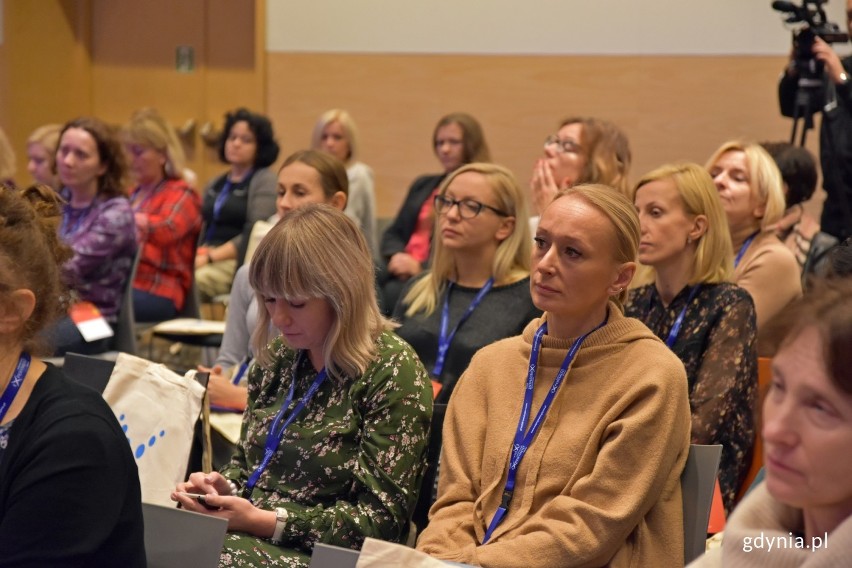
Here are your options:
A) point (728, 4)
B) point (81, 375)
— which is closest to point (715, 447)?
point (81, 375)

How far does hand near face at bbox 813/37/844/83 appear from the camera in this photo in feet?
13.3

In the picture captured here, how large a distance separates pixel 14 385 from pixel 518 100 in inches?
216

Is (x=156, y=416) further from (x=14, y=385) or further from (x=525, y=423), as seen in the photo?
(x=525, y=423)

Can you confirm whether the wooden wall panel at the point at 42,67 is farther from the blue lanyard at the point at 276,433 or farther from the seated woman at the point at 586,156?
the blue lanyard at the point at 276,433

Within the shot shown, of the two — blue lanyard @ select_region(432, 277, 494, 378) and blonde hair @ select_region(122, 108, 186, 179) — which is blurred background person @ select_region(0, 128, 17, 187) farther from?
blue lanyard @ select_region(432, 277, 494, 378)

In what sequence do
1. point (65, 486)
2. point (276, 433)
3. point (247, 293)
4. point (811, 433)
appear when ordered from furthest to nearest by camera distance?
1. point (247, 293)
2. point (276, 433)
3. point (65, 486)
4. point (811, 433)

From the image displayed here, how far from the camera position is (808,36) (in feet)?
14.4

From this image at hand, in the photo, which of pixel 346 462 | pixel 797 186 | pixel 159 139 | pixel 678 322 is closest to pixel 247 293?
pixel 346 462

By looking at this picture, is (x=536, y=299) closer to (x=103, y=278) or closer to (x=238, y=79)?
(x=103, y=278)

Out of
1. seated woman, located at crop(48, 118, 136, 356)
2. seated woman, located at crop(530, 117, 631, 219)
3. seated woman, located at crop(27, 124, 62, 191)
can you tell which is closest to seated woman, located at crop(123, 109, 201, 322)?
seated woman, located at crop(48, 118, 136, 356)

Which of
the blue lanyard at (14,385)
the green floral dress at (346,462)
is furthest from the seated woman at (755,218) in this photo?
the blue lanyard at (14,385)

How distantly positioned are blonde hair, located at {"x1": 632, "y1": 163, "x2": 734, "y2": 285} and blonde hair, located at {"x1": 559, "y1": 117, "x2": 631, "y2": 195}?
1036 mm

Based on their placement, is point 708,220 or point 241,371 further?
point 241,371

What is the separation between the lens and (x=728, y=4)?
6359mm
